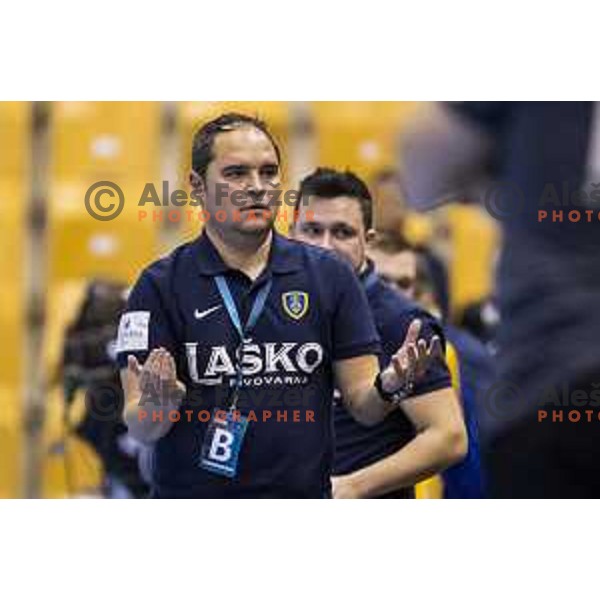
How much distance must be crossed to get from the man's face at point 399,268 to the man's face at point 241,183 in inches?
15.9

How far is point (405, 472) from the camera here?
482 centimetres

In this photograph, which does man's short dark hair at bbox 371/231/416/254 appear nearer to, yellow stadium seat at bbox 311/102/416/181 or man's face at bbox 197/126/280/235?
yellow stadium seat at bbox 311/102/416/181

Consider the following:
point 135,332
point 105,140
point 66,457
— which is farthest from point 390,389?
→ point 66,457

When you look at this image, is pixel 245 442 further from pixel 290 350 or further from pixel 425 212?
pixel 425 212

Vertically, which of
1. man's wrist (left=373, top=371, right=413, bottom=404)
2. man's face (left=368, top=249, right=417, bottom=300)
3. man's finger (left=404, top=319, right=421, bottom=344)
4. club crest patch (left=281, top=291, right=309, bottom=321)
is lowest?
man's wrist (left=373, top=371, right=413, bottom=404)

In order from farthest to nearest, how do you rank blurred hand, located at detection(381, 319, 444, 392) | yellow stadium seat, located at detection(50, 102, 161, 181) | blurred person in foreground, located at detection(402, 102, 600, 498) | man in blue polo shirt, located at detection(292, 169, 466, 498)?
yellow stadium seat, located at detection(50, 102, 161, 181)
man in blue polo shirt, located at detection(292, 169, 466, 498)
blurred hand, located at detection(381, 319, 444, 392)
blurred person in foreground, located at detection(402, 102, 600, 498)

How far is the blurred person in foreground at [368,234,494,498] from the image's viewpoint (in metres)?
5.05

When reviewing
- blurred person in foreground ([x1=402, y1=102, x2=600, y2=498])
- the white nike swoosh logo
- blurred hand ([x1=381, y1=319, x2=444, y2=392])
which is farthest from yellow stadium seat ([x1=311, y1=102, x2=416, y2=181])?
blurred person in foreground ([x1=402, y1=102, x2=600, y2=498])

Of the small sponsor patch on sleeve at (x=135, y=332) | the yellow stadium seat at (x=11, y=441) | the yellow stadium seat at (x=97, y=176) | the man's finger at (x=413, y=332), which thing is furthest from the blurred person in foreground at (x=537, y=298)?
the yellow stadium seat at (x=11, y=441)

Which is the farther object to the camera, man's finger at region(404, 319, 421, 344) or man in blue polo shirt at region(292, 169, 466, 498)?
man in blue polo shirt at region(292, 169, 466, 498)

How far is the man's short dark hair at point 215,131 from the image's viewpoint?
4839 millimetres

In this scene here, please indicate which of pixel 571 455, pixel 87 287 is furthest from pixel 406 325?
pixel 571 455

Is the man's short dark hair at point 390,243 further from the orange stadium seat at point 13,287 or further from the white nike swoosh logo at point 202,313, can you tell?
the orange stadium seat at point 13,287

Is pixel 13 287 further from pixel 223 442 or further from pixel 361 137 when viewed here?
pixel 361 137
